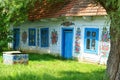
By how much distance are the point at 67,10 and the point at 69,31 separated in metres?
1.41

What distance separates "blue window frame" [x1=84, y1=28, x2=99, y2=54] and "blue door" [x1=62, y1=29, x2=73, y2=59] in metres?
1.64

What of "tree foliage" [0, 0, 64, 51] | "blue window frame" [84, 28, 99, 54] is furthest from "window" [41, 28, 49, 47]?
"blue window frame" [84, 28, 99, 54]

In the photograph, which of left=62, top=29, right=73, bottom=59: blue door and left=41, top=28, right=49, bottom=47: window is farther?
left=41, top=28, right=49, bottom=47: window

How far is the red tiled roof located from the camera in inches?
832

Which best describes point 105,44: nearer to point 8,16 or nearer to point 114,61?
point 8,16

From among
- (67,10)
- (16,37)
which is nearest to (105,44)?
(67,10)

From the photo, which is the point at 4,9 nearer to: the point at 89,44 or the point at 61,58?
the point at 61,58

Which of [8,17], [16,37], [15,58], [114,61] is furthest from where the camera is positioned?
[16,37]

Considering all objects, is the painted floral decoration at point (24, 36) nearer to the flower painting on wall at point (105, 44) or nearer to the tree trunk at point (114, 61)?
the flower painting on wall at point (105, 44)

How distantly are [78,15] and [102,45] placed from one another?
2.25 m

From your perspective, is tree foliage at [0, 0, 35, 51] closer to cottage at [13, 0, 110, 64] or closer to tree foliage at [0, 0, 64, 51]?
tree foliage at [0, 0, 64, 51]

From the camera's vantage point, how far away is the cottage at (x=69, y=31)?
2123 cm

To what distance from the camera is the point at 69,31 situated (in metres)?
24.3

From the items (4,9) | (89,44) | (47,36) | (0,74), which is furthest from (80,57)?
(0,74)
